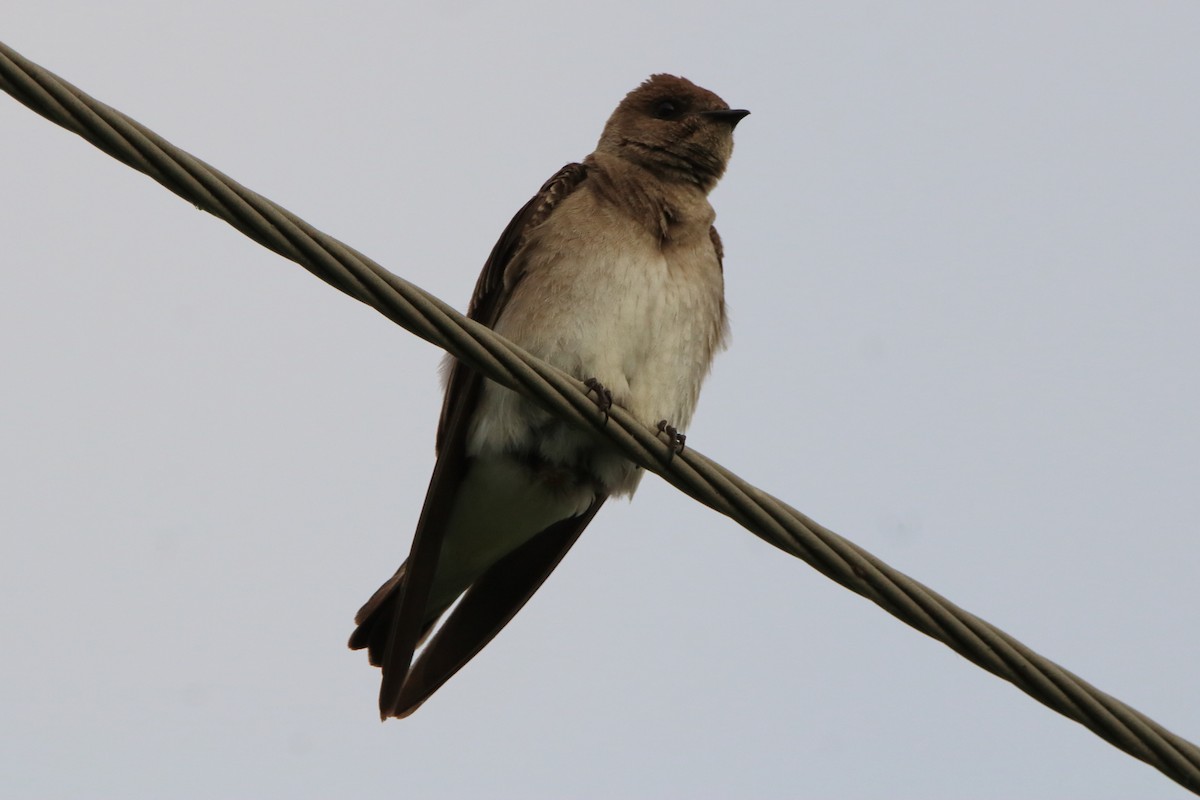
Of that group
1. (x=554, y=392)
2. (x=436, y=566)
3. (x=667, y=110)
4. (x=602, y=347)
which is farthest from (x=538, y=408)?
(x=667, y=110)

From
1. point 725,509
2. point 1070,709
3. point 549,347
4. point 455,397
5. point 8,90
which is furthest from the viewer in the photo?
point 455,397

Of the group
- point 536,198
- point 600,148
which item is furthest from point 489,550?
point 600,148

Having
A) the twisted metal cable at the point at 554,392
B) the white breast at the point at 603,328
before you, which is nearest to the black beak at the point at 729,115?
the white breast at the point at 603,328

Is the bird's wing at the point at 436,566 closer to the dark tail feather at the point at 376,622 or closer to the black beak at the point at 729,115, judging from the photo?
the dark tail feather at the point at 376,622

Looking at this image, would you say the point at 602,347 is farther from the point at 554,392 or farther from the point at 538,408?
the point at 554,392

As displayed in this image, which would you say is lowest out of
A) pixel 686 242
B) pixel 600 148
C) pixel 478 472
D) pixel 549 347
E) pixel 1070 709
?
pixel 1070 709

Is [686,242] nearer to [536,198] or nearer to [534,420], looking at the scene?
[536,198]

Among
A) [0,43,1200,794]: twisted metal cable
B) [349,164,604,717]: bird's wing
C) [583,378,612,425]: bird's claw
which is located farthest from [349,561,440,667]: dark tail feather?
[0,43,1200,794]: twisted metal cable

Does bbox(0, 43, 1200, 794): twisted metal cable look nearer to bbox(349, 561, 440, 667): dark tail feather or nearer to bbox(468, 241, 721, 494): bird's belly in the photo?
bbox(468, 241, 721, 494): bird's belly
